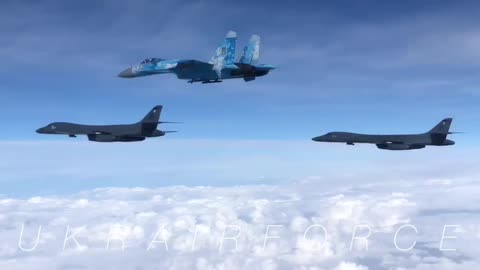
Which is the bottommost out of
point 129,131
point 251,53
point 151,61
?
point 129,131

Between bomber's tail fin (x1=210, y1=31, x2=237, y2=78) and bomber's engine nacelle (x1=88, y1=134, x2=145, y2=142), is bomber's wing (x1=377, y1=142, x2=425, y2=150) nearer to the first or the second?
bomber's tail fin (x1=210, y1=31, x2=237, y2=78)

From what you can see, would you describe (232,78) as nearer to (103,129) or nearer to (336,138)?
(103,129)

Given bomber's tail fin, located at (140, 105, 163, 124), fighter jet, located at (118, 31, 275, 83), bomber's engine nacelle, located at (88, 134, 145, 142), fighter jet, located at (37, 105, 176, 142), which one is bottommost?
bomber's engine nacelle, located at (88, 134, 145, 142)

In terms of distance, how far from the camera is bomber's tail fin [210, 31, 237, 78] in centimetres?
11388

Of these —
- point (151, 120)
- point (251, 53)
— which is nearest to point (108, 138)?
point (151, 120)

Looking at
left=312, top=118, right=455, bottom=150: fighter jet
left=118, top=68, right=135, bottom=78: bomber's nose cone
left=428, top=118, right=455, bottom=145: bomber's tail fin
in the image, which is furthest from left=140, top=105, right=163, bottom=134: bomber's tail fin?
left=428, top=118, right=455, bottom=145: bomber's tail fin

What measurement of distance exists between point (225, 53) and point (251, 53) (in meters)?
5.29

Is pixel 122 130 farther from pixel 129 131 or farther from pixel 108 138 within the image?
pixel 108 138

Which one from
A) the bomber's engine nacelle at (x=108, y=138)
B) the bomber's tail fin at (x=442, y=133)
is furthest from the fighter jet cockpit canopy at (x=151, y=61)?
the bomber's tail fin at (x=442, y=133)

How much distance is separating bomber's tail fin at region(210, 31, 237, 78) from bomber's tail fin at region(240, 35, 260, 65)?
88.8 inches

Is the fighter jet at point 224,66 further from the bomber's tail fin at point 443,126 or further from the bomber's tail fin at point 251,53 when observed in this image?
the bomber's tail fin at point 443,126

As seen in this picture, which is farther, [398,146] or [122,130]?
[398,146]

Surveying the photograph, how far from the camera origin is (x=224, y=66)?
11294 centimetres

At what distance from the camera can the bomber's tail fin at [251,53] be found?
381ft
